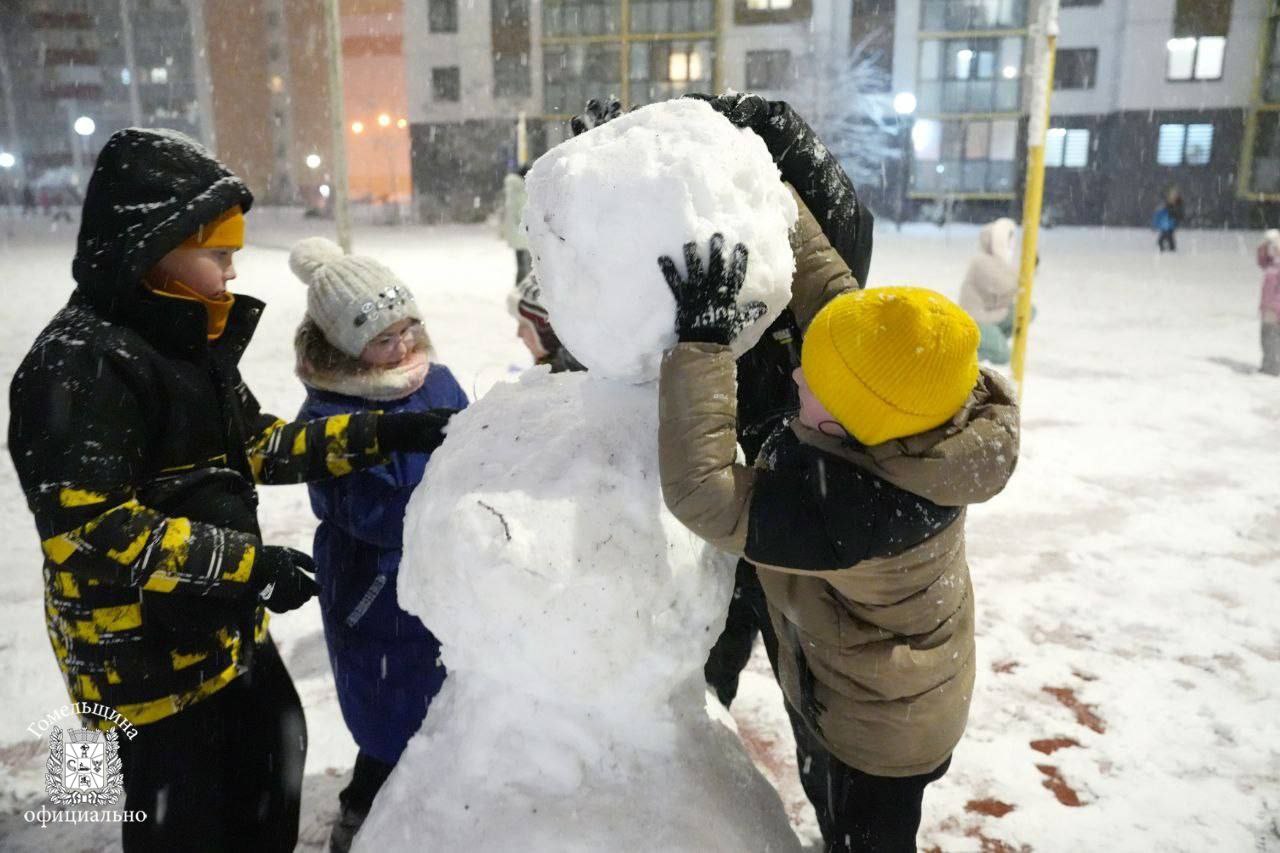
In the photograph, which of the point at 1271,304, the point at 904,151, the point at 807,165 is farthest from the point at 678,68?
the point at 807,165

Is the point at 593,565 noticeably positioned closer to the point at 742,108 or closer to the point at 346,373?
the point at 742,108

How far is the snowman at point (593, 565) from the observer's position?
132 cm

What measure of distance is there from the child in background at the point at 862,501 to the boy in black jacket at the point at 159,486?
0.90m

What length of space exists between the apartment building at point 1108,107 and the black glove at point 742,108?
30.4m

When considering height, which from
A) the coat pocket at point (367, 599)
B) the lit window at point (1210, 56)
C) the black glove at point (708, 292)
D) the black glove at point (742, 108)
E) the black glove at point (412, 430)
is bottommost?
the coat pocket at point (367, 599)

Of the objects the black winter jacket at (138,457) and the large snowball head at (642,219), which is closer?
the large snowball head at (642,219)

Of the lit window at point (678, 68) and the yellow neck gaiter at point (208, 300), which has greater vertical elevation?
the lit window at point (678, 68)

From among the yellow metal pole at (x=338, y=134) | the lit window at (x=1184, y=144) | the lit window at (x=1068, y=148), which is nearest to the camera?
the yellow metal pole at (x=338, y=134)

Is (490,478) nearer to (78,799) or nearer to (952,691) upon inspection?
(952,691)

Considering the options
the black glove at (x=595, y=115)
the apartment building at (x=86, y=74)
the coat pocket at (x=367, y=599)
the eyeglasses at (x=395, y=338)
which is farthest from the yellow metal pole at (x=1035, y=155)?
the apartment building at (x=86, y=74)

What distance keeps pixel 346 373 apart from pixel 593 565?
4.84 ft

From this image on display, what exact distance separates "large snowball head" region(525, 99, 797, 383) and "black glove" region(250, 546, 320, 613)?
31.4 inches
